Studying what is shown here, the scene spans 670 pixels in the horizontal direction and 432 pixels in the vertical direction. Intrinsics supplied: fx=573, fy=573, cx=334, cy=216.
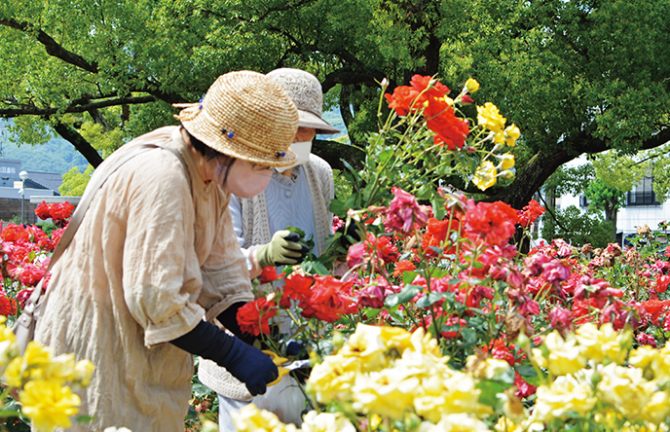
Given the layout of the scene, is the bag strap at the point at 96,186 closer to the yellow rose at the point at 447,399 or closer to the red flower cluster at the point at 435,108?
the red flower cluster at the point at 435,108

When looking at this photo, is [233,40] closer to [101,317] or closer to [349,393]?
[101,317]

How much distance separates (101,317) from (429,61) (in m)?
8.67

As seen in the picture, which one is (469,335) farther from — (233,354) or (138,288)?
(138,288)

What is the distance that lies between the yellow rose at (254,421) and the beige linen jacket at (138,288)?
488 millimetres

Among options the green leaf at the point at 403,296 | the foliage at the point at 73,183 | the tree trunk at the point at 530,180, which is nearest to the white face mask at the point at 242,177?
the green leaf at the point at 403,296

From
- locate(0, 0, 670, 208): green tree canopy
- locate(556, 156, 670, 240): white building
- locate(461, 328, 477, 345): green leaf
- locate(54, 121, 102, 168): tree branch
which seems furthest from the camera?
locate(556, 156, 670, 240): white building

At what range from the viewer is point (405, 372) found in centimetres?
76

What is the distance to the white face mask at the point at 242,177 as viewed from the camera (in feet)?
4.43

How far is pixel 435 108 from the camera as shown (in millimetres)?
1549

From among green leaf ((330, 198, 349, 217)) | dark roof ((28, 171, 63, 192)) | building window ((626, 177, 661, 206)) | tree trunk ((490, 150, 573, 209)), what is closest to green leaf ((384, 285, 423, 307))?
green leaf ((330, 198, 349, 217))

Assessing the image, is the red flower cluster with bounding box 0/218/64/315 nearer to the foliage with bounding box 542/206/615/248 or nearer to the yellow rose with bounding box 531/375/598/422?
the yellow rose with bounding box 531/375/598/422

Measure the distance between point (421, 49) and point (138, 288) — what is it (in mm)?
8108

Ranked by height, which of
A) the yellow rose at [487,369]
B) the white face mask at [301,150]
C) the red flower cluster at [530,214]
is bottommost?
the red flower cluster at [530,214]

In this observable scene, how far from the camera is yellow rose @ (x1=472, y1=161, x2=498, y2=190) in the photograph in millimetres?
1675
